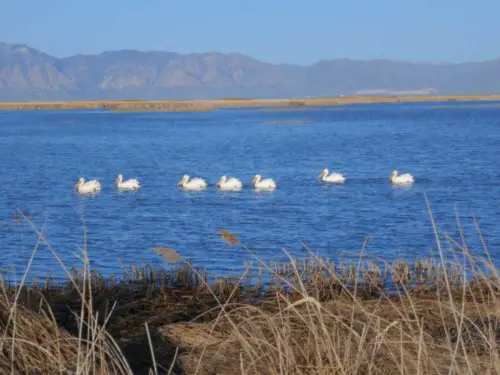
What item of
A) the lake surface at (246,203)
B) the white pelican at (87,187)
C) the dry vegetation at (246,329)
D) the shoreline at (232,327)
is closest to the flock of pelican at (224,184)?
the white pelican at (87,187)

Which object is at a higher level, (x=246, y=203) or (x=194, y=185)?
(x=246, y=203)

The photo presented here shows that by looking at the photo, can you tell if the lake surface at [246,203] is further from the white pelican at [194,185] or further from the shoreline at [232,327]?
the shoreline at [232,327]

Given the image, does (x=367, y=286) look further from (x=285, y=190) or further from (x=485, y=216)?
(x=285, y=190)

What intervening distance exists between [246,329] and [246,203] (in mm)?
22422

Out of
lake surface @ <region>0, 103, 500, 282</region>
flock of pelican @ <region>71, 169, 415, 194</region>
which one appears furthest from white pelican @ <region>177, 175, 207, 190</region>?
lake surface @ <region>0, 103, 500, 282</region>

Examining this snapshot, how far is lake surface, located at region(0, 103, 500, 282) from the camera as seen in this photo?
751 inches

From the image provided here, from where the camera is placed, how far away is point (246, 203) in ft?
93.5

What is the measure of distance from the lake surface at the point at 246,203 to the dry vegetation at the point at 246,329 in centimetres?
86

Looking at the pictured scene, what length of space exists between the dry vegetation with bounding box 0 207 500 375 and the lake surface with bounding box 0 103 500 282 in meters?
0.86

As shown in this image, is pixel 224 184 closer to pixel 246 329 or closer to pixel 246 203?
pixel 246 203

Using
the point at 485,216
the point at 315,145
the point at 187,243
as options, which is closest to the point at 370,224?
the point at 485,216

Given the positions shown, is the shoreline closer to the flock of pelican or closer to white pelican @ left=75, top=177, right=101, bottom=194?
the flock of pelican

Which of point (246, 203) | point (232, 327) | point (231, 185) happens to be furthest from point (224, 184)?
point (232, 327)

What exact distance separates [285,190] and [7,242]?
542 inches
